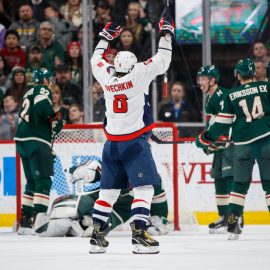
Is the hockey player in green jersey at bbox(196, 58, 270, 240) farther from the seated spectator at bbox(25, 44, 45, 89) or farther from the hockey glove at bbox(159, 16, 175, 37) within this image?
the seated spectator at bbox(25, 44, 45, 89)

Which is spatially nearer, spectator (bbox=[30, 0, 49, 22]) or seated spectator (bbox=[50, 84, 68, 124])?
seated spectator (bbox=[50, 84, 68, 124])

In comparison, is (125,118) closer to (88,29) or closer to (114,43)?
(88,29)

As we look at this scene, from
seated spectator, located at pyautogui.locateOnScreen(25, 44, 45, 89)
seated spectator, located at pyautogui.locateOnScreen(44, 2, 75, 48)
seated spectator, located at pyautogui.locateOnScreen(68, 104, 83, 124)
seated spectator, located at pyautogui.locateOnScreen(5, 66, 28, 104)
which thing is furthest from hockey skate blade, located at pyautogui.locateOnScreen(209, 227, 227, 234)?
seated spectator, located at pyautogui.locateOnScreen(44, 2, 75, 48)

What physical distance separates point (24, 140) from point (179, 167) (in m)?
1.82

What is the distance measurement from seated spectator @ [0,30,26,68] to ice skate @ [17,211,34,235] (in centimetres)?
300

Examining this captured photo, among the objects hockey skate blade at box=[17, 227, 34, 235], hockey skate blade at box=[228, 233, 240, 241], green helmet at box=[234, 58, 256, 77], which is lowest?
hockey skate blade at box=[17, 227, 34, 235]

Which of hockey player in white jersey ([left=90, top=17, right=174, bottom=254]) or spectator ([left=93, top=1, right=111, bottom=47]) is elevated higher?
spectator ([left=93, top=1, right=111, bottom=47])

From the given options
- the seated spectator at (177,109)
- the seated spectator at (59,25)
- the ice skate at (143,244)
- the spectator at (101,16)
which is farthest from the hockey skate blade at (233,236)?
the seated spectator at (59,25)

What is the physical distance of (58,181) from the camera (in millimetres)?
10414

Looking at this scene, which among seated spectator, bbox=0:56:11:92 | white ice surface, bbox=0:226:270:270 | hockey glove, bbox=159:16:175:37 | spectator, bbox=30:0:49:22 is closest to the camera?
white ice surface, bbox=0:226:270:270

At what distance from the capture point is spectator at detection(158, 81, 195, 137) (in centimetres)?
1117

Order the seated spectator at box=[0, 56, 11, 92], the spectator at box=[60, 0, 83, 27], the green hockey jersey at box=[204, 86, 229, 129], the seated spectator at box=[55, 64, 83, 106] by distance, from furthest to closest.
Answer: the spectator at box=[60, 0, 83, 27], the seated spectator at box=[0, 56, 11, 92], the seated spectator at box=[55, 64, 83, 106], the green hockey jersey at box=[204, 86, 229, 129]

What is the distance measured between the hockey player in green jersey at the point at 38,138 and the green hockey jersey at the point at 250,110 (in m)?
1.82

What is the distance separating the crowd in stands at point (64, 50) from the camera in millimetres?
11156
